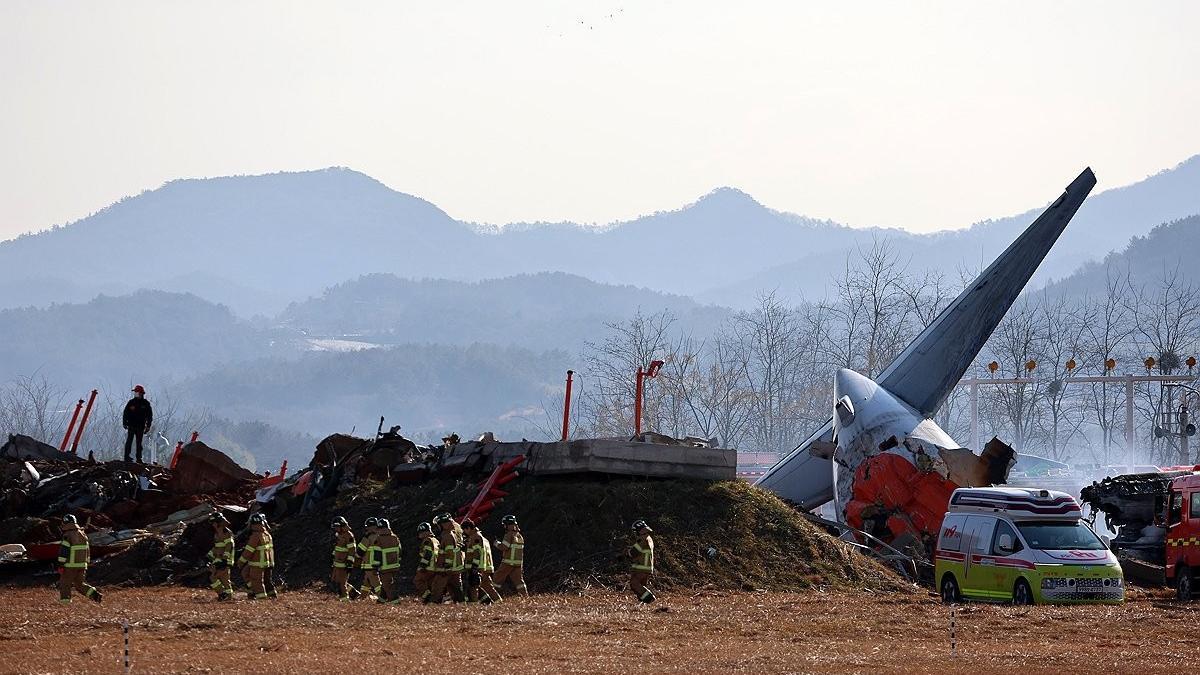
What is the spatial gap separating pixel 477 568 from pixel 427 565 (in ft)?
2.83

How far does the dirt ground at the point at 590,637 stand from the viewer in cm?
1841

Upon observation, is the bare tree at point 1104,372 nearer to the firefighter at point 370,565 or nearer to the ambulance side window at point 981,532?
the ambulance side window at point 981,532

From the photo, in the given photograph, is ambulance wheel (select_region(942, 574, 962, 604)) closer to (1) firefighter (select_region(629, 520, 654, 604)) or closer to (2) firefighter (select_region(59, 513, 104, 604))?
(1) firefighter (select_region(629, 520, 654, 604))

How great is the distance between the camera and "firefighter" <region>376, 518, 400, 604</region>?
2733cm

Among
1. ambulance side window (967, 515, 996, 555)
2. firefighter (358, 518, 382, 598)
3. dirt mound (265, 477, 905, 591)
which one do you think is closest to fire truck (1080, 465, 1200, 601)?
ambulance side window (967, 515, 996, 555)

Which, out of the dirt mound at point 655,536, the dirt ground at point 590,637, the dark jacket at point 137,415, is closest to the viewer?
the dirt ground at point 590,637

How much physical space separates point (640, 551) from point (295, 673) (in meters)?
11.2

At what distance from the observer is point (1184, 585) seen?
94.9ft

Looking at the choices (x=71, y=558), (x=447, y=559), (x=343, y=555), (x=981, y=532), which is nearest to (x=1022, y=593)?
(x=981, y=532)

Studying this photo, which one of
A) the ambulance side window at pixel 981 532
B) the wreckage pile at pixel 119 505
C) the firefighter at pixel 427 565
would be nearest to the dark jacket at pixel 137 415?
the wreckage pile at pixel 119 505

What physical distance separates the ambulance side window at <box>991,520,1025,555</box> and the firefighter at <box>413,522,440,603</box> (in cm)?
961

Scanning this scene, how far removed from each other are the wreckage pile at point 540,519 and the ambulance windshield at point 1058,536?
193 inches

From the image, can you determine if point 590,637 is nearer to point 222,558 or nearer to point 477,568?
point 477,568

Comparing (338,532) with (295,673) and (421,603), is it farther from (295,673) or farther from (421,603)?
(295,673)
